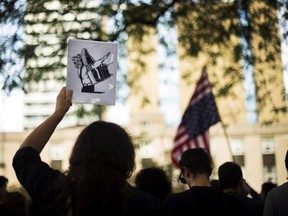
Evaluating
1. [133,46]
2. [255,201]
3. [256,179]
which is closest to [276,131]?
[256,179]

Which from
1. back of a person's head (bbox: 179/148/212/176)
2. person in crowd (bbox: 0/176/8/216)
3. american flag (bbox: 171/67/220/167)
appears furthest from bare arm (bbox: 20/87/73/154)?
american flag (bbox: 171/67/220/167)

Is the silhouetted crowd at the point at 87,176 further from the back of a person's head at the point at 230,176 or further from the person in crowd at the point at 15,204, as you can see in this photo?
the person in crowd at the point at 15,204

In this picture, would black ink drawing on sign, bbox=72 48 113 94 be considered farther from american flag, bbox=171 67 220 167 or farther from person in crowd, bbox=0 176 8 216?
american flag, bbox=171 67 220 167

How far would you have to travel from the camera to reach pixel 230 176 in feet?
14.2

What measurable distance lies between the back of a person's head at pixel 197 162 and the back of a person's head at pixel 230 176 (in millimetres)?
769

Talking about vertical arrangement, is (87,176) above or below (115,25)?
below

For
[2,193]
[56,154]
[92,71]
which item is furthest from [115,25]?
[56,154]

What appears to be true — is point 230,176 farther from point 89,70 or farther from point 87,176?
point 87,176

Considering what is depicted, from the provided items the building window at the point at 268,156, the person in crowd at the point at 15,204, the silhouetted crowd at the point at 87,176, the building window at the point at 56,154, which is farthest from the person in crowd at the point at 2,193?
the building window at the point at 268,156

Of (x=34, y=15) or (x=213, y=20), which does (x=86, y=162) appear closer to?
(x=34, y=15)

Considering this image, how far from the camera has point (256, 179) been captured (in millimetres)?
54156

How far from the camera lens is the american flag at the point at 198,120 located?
31.4 ft

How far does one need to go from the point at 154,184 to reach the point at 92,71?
1.63 metres

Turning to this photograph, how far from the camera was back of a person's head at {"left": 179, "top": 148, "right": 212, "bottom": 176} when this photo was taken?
3.53m
